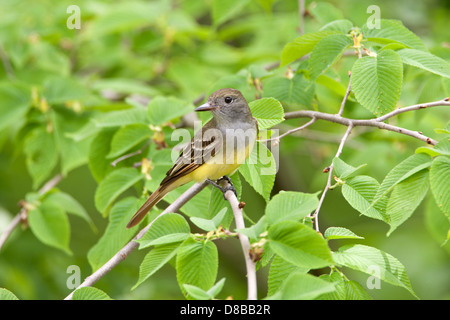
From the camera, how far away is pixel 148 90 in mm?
4945

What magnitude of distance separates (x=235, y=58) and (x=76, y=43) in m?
2.03

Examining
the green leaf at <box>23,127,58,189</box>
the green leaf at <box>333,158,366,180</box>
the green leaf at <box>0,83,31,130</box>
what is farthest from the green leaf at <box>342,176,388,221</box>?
the green leaf at <box>0,83,31,130</box>

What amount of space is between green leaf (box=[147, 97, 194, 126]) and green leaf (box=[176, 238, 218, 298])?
157cm

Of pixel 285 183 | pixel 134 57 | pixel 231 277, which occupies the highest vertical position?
pixel 134 57

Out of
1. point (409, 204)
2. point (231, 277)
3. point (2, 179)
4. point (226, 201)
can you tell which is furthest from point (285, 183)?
point (409, 204)

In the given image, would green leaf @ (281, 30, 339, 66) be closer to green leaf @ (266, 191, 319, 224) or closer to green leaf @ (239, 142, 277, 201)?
green leaf @ (239, 142, 277, 201)

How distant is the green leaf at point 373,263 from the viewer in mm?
2372

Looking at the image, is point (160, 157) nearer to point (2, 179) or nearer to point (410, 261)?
point (2, 179)

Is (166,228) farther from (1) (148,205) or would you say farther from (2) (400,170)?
(2) (400,170)

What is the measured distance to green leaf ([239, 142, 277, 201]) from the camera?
311 cm

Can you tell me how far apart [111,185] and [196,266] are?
4.37ft

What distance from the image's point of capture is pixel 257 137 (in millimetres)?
3686

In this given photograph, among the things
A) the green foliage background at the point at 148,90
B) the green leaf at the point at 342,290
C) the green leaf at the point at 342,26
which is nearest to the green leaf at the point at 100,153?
the green foliage background at the point at 148,90

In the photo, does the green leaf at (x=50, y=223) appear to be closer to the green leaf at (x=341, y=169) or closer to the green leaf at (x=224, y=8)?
the green leaf at (x=224, y=8)
